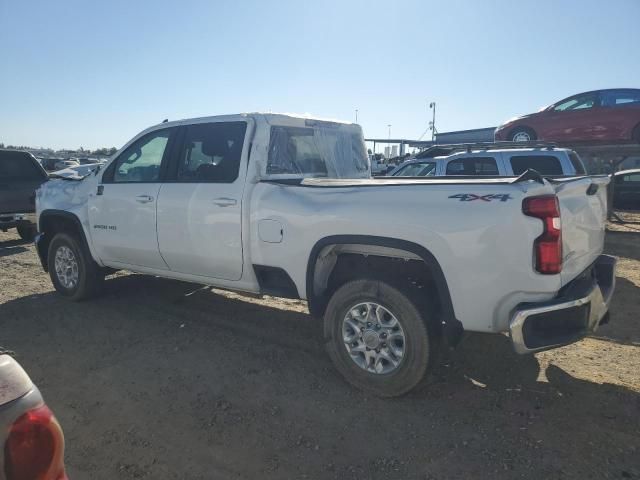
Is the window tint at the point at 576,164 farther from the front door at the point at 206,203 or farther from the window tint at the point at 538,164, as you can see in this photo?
the front door at the point at 206,203

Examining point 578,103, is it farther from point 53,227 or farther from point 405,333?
point 53,227

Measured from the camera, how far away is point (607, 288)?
365 cm

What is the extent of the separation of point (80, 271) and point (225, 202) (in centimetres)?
258

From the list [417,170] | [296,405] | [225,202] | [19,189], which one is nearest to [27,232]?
[19,189]

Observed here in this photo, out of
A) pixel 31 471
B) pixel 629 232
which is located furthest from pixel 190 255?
pixel 629 232

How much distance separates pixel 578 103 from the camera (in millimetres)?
11391

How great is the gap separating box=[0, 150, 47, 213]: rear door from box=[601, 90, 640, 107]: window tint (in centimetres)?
1232

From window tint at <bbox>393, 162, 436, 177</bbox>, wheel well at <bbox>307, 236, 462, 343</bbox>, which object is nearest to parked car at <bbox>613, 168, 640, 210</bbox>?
window tint at <bbox>393, 162, 436, 177</bbox>

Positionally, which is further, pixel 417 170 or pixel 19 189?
pixel 19 189

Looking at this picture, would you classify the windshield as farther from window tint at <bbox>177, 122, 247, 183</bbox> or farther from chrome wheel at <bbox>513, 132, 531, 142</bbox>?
chrome wheel at <bbox>513, 132, 531, 142</bbox>

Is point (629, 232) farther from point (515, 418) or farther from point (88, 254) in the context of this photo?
point (88, 254)

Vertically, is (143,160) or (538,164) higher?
(143,160)

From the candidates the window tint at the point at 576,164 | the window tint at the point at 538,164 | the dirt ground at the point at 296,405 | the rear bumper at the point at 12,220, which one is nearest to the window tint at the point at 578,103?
the window tint at the point at 576,164

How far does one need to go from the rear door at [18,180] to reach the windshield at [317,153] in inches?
310
